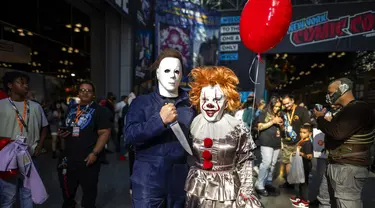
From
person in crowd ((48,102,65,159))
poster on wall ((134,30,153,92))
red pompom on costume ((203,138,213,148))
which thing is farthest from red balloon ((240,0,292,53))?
poster on wall ((134,30,153,92))

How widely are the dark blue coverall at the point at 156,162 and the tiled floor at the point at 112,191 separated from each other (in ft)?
6.49

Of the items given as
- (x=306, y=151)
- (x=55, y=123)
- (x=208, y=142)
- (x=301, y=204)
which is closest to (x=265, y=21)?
(x=208, y=142)

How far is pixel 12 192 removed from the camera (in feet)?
7.96

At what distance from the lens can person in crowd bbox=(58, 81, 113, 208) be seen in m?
2.69

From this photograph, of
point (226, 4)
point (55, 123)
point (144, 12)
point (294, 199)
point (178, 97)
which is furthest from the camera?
point (226, 4)

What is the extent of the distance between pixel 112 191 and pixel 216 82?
10.0 feet

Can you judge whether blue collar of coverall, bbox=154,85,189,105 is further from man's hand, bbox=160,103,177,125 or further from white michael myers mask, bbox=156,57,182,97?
man's hand, bbox=160,103,177,125

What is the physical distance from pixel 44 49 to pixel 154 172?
727 centimetres

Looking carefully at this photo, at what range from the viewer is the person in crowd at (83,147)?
269cm

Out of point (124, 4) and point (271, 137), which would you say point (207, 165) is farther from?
point (124, 4)

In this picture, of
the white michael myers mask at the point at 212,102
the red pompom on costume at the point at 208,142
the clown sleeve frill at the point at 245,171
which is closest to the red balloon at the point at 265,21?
the white michael myers mask at the point at 212,102

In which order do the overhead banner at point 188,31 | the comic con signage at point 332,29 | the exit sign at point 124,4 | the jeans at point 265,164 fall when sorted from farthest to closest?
the comic con signage at point 332,29 → the overhead banner at point 188,31 → the exit sign at point 124,4 → the jeans at point 265,164

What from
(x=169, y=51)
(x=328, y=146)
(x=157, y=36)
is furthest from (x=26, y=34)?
(x=328, y=146)

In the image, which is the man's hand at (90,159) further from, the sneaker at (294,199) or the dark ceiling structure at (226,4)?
the dark ceiling structure at (226,4)
